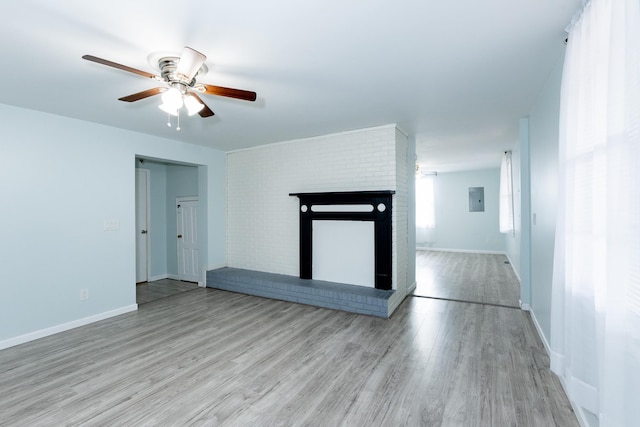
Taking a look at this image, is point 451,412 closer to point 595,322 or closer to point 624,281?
point 595,322

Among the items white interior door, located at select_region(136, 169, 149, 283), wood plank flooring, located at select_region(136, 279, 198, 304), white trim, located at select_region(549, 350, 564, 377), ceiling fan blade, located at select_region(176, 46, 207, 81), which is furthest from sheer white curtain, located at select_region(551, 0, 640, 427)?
white interior door, located at select_region(136, 169, 149, 283)

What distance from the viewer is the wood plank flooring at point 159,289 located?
492 centimetres

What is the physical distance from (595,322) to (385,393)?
1427 mm

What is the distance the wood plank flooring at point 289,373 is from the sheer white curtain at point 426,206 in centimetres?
585

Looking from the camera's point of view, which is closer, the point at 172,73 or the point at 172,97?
the point at 172,97

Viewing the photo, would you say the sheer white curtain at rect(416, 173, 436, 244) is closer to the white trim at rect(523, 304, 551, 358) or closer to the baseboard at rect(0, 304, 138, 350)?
the white trim at rect(523, 304, 551, 358)

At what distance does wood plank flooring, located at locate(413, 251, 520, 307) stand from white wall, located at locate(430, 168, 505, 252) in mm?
673

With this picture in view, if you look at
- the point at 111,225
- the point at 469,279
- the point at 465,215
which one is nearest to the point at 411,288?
the point at 469,279

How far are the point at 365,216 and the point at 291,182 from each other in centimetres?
153

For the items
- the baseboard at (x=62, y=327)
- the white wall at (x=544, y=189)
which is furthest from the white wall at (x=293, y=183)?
the baseboard at (x=62, y=327)

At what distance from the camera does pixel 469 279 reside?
581 cm

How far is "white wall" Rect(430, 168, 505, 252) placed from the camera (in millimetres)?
8805

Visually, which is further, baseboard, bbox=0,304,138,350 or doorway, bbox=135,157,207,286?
doorway, bbox=135,157,207,286

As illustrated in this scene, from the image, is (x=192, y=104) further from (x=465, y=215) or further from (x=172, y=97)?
(x=465, y=215)
